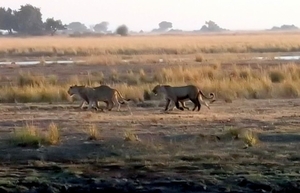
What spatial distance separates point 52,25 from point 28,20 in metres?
3.77

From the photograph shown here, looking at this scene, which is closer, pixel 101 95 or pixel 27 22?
pixel 101 95

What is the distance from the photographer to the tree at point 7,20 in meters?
126

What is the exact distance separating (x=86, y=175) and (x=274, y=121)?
6.53 m

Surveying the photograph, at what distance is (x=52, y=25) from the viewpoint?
409 ft

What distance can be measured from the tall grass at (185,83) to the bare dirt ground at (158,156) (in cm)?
519

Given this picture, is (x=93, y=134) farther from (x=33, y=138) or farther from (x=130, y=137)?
(x=33, y=138)

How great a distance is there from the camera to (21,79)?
30734mm

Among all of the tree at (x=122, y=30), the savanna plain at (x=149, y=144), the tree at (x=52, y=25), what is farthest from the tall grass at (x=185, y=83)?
the tree at (x=122, y=30)

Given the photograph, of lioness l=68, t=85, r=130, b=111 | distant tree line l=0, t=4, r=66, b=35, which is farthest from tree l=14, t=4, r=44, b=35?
lioness l=68, t=85, r=130, b=111

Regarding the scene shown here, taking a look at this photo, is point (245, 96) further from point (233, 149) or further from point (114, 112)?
point (233, 149)

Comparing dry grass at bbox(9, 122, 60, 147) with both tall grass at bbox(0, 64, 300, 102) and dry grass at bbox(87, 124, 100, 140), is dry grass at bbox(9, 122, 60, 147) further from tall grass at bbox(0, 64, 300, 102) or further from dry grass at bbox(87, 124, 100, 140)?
tall grass at bbox(0, 64, 300, 102)

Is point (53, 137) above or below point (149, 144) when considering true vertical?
above

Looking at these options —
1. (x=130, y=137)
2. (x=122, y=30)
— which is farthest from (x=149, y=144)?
(x=122, y=30)

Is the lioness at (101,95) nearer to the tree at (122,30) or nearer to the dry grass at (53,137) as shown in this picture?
the dry grass at (53,137)
